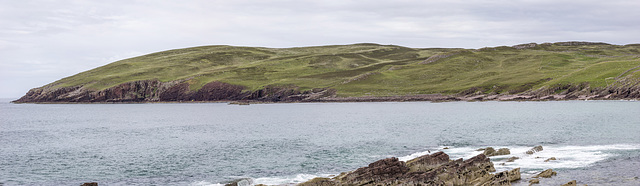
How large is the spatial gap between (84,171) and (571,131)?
223 feet

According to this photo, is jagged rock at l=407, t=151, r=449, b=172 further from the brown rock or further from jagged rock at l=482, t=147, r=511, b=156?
jagged rock at l=482, t=147, r=511, b=156

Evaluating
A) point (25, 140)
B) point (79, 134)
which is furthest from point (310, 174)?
point (79, 134)

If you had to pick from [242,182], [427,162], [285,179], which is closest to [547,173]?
[427,162]

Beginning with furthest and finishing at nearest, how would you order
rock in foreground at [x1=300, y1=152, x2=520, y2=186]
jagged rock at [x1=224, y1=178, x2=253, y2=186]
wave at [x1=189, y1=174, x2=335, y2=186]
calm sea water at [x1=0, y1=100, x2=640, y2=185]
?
calm sea water at [x1=0, y1=100, x2=640, y2=185]
wave at [x1=189, y1=174, x2=335, y2=186]
jagged rock at [x1=224, y1=178, x2=253, y2=186]
rock in foreground at [x1=300, y1=152, x2=520, y2=186]

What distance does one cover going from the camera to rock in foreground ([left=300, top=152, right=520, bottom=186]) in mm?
33594

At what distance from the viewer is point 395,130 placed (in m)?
94.6

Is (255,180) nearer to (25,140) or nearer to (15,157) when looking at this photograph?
(15,157)

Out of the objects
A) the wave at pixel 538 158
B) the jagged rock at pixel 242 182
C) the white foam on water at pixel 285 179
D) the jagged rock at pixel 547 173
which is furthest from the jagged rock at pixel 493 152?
the jagged rock at pixel 242 182

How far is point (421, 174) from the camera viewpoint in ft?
111

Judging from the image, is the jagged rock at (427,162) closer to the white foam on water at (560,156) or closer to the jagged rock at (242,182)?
the white foam on water at (560,156)

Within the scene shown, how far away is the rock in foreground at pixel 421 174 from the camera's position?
33.6 metres

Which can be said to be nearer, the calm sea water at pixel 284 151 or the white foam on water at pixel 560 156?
A: the white foam on water at pixel 560 156

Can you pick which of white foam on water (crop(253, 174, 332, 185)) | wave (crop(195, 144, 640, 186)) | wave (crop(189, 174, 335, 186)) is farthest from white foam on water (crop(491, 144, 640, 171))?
wave (crop(189, 174, 335, 186))

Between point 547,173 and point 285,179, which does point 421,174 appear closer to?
point 547,173
